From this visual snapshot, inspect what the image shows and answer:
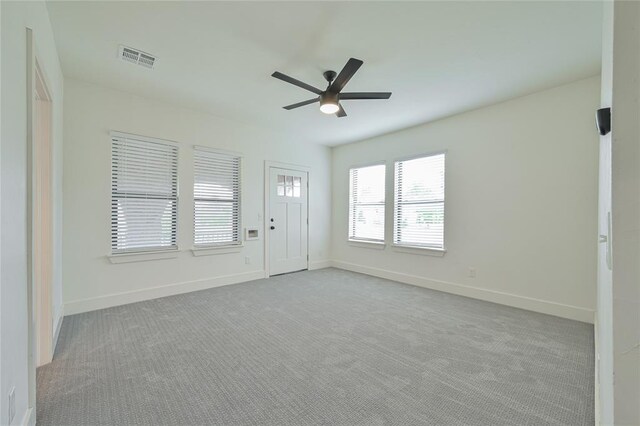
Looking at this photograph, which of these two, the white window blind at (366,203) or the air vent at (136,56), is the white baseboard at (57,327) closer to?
the air vent at (136,56)

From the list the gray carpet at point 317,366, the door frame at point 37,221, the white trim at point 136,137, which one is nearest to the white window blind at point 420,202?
the gray carpet at point 317,366

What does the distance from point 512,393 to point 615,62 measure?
2175mm

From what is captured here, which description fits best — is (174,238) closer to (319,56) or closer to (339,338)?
(339,338)

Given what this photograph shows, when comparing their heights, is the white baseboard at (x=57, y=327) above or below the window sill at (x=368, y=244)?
below

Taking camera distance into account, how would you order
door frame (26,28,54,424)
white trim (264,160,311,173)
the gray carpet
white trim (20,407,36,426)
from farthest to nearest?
white trim (264,160,311,173)
the gray carpet
door frame (26,28,54,424)
white trim (20,407,36,426)

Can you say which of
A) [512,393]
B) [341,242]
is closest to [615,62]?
[512,393]

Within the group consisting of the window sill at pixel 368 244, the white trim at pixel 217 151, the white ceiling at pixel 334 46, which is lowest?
the window sill at pixel 368 244

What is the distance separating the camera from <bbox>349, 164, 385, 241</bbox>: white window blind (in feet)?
17.7

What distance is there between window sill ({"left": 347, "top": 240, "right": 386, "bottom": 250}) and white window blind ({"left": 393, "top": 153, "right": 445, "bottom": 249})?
31 cm

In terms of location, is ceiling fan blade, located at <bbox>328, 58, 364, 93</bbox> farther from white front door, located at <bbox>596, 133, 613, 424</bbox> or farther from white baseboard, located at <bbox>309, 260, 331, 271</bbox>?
white baseboard, located at <bbox>309, 260, 331, 271</bbox>

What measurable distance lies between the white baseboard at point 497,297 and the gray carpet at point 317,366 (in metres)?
0.16

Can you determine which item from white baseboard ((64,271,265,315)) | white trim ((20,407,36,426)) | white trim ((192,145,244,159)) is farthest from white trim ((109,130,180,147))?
white trim ((20,407,36,426))

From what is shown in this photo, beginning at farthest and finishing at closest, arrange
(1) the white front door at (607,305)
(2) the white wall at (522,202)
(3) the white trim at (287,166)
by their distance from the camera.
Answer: (3) the white trim at (287,166) < (2) the white wall at (522,202) < (1) the white front door at (607,305)

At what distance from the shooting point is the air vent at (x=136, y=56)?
2.71m
